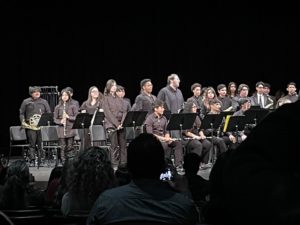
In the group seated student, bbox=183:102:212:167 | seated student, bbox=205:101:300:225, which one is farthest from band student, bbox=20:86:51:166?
seated student, bbox=205:101:300:225

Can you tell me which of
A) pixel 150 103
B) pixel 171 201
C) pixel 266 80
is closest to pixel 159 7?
pixel 266 80

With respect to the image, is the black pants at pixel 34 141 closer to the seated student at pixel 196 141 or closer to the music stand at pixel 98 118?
the music stand at pixel 98 118

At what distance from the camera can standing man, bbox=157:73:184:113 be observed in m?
12.6

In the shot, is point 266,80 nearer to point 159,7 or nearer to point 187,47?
point 187,47

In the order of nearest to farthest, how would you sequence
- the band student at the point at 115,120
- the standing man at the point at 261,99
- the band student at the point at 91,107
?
the band student at the point at 115,120 < the band student at the point at 91,107 < the standing man at the point at 261,99

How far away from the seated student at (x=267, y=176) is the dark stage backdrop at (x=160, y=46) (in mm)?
15870

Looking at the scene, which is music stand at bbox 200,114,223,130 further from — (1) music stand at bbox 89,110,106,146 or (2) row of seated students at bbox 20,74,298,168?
(1) music stand at bbox 89,110,106,146

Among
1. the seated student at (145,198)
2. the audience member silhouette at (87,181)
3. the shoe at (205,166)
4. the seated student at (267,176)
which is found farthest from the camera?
the shoe at (205,166)

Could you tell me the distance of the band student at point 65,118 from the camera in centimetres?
1305

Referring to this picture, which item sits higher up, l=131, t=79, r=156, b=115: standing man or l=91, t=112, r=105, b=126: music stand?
l=131, t=79, r=156, b=115: standing man

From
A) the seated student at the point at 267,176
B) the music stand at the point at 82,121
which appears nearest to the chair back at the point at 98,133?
the music stand at the point at 82,121

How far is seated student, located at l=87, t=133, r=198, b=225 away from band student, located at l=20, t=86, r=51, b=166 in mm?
10827

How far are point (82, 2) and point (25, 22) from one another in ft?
5.28

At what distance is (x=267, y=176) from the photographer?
0.65 meters
